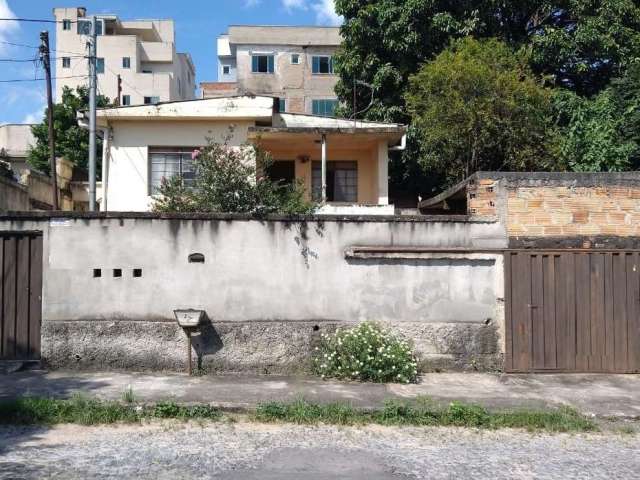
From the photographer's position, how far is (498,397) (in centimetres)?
747

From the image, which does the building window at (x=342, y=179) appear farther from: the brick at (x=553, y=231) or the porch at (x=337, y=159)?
the brick at (x=553, y=231)

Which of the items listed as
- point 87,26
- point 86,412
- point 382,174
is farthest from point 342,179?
point 86,412

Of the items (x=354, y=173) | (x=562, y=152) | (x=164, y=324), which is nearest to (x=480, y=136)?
(x=562, y=152)

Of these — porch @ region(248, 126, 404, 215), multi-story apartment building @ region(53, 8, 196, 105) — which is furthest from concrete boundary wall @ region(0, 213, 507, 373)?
multi-story apartment building @ region(53, 8, 196, 105)

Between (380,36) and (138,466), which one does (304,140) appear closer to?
(380,36)

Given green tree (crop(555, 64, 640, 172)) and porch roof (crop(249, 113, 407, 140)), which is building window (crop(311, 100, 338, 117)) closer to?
porch roof (crop(249, 113, 407, 140))

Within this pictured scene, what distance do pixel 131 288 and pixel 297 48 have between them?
3055 centimetres

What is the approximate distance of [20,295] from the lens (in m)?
8.65

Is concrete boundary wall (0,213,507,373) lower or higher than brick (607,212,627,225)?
lower

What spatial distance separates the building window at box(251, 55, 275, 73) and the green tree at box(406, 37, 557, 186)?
22766mm

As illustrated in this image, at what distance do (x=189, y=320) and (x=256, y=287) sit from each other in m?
1.13

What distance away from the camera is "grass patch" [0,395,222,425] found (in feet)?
21.4

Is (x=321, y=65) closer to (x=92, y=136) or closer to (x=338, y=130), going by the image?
(x=338, y=130)

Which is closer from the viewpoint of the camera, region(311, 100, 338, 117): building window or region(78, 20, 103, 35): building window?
region(78, 20, 103, 35): building window
